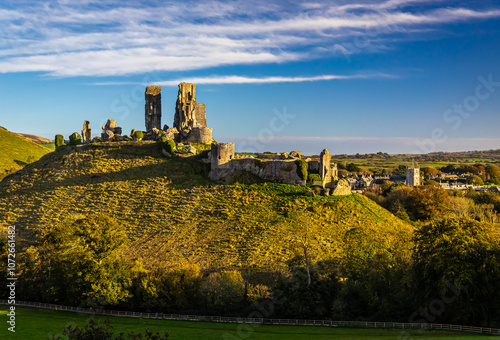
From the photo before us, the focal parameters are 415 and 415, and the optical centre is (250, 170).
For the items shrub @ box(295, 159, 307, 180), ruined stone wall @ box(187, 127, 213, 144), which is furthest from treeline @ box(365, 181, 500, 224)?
ruined stone wall @ box(187, 127, 213, 144)

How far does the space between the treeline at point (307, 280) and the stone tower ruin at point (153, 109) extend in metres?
38.9

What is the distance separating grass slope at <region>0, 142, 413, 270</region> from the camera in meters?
43.8

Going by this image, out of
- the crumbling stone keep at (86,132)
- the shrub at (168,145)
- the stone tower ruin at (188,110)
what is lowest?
the shrub at (168,145)

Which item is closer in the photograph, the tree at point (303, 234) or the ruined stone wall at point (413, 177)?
the tree at point (303, 234)

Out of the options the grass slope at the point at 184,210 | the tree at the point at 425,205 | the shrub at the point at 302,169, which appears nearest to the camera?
the grass slope at the point at 184,210

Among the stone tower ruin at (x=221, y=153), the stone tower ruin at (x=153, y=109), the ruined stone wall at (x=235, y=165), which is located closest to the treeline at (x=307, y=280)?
the ruined stone wall at (x=235, y=165)

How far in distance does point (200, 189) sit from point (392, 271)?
28269mm

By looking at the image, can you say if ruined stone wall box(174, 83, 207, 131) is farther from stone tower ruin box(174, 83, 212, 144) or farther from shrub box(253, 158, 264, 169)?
shrub box(253, 158, 264, 169)

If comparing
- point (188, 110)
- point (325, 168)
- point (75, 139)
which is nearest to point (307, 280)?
point (325, 168)

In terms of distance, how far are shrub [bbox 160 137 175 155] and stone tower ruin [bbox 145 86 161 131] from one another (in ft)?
54.4

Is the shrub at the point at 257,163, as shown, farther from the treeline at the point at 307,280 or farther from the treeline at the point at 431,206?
the treeline at the point at 431,206

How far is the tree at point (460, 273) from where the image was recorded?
29.6 meters

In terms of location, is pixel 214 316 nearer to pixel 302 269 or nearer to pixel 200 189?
pixel 302 269

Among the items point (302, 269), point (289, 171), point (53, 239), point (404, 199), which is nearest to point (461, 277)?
point (302, 269)
